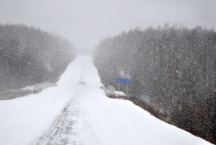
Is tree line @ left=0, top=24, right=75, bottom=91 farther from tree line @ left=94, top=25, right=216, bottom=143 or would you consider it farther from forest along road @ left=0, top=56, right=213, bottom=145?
forest along road @ left=0, top=56, right=213, bottom=145

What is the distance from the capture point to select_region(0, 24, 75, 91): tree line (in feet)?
160

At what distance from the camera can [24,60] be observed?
5366 centimetres

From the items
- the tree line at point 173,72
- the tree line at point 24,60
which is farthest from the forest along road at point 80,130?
the tree line at point 24,60

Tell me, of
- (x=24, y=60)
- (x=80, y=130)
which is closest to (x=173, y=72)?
(x=24, y=60)

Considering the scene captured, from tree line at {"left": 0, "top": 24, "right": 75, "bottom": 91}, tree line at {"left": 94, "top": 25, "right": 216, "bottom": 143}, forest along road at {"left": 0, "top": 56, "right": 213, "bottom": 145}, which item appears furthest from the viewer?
tree line at {"left": 0, "top": 24, "right": 75, "bottom": 91}

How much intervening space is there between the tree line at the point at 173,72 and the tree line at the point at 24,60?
1363cm

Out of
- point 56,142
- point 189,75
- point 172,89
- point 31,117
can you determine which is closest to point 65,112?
point 31,117

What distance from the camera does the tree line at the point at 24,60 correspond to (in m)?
48.6

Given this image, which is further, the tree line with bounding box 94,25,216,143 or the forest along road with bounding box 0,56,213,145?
the tree line with bounding box 94,25,216,143

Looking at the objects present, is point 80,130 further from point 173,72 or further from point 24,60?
point 24,60

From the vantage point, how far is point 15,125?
966 cm

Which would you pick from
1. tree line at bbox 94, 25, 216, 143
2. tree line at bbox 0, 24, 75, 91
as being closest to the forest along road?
tree line at bbox 94, 25, 216, 143

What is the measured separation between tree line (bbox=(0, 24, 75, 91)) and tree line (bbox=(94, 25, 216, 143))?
13.6 meters

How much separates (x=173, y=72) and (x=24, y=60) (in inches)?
1306
